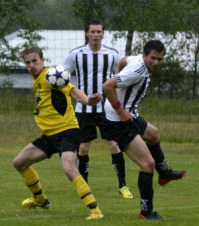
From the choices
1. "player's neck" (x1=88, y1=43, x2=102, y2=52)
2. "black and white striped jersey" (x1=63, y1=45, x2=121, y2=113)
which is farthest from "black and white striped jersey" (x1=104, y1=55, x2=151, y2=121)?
"player's neck" (x1=88, y1=43, x2=102, y2=52)

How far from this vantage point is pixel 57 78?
6.15 meters

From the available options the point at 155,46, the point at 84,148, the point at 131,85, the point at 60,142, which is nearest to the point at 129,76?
the point at 131,85

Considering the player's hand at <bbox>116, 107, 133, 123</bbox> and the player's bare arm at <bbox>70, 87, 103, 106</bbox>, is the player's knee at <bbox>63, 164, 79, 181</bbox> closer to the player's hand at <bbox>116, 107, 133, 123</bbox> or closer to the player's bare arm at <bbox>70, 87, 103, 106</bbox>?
the player's bare arm at <bbox>70, 87, 103, 106</bbox>

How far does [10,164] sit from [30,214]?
4982 mm

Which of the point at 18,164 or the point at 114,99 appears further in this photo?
the point at 18,164

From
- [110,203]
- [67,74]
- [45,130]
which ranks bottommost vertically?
[110,203]

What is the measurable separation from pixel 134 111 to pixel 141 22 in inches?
346

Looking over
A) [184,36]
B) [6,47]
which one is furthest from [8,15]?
[184,36]

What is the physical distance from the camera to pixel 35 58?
6.38 metres

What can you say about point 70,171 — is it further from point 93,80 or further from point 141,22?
point 141,22

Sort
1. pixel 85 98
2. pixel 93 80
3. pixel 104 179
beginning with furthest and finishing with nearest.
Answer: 1. pixel 104 179
2. pixel 93 80
3. pixel 85 98

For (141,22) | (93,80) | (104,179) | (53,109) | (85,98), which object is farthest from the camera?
(141,22)

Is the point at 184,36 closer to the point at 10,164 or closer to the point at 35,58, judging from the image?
the point at 10,164

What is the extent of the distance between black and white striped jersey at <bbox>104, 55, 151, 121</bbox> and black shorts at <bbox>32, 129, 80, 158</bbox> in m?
0.50
